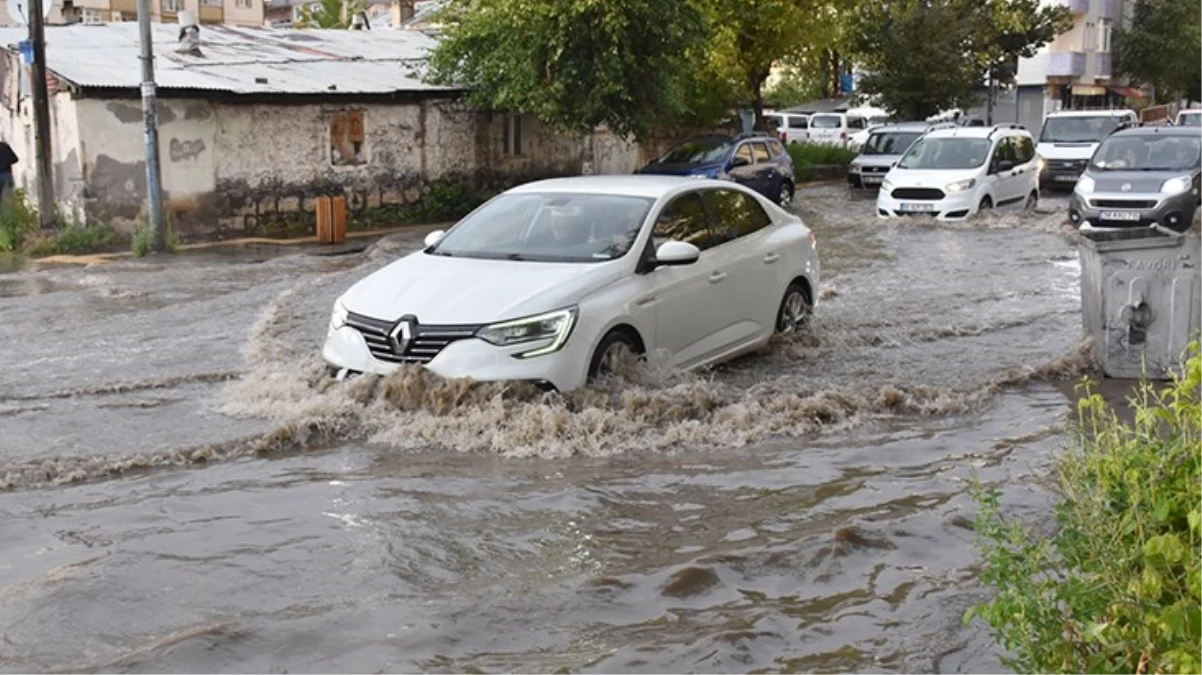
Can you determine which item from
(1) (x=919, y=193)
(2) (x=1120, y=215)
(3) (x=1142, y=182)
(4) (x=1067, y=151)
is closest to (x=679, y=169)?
(1) (x=919, y=193)

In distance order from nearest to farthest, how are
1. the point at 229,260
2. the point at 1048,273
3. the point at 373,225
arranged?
the point at 1048,273 → the point at 229,260 → the point at 373,225

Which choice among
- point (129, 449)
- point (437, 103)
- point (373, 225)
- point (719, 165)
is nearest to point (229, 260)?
point (373, 225)

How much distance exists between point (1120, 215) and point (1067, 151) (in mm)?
12394

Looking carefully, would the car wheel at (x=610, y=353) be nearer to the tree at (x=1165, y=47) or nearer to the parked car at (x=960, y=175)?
the parked car at (x=960, y=175)

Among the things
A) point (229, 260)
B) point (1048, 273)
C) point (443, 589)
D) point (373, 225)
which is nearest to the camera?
point (443, 589)

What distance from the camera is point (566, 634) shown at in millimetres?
5613

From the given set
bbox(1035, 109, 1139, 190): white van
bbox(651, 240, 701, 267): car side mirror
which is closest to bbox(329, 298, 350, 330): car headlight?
bbox(651, 240, 701, 267): car side mirror

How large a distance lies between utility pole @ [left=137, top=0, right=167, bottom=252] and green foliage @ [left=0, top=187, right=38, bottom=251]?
1.97m

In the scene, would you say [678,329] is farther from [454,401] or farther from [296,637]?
[296,637]

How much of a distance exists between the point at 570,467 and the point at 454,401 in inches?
37.0

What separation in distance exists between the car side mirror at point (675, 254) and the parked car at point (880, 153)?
73.9 ft

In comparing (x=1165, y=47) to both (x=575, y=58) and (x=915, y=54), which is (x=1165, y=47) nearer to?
(x=915, y=54)

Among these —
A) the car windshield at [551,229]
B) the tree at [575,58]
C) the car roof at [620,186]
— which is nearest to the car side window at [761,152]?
the tree at [575,58]

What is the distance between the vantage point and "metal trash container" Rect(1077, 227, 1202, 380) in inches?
405
